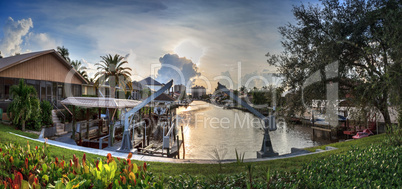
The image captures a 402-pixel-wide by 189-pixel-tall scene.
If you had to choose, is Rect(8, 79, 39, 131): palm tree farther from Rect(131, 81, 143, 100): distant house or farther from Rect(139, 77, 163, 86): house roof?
Rect(131, 81, 143, 100): distant house

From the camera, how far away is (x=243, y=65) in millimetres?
19047

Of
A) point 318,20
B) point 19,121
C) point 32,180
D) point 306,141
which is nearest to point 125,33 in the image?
point 19,121

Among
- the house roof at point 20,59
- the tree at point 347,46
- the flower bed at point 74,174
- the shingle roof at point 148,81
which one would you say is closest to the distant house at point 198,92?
the shingle roof at point 148,81

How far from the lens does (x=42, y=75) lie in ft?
67.6

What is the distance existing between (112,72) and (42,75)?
7.18 meters

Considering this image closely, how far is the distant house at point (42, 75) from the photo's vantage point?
17.9 m

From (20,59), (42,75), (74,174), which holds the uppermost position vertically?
A: (20,59)

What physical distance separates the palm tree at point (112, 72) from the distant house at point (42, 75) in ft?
9.33

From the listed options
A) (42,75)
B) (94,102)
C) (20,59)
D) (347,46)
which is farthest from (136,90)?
(347,46)

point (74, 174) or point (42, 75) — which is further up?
point (42, 75)

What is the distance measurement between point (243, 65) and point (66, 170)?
695 inches

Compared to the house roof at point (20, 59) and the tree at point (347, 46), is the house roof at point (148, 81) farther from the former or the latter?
the tree at point (347, 46)

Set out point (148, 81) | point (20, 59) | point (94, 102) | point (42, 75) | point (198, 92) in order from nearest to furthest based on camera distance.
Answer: point (94, 102)
point (20, 59)
point (42, 75)
point (148, 81)
point (198, 92)

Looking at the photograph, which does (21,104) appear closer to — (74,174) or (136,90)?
(74,174)
